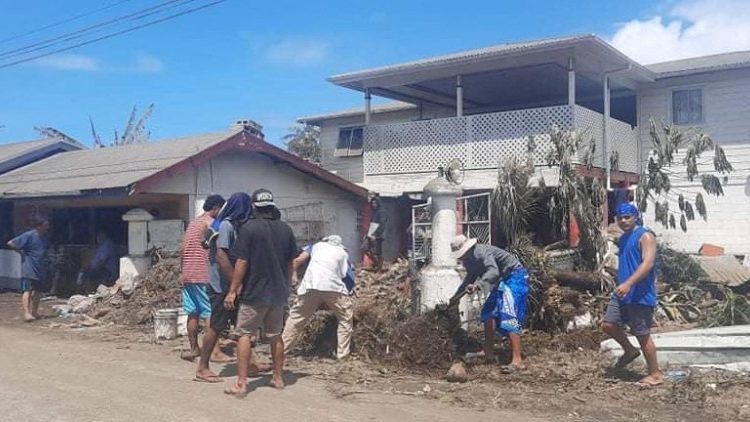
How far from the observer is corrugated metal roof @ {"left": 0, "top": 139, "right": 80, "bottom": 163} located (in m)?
18.5

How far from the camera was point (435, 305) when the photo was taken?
8.76 m

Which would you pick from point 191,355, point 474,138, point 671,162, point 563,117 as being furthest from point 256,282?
point 474,138

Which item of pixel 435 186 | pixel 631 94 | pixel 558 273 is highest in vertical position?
pixel 631 94

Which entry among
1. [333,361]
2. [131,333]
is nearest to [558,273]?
[333,361]

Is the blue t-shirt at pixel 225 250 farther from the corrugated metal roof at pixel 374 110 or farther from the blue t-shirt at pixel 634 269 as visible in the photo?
the corrugated metal roof at pixel 374 110

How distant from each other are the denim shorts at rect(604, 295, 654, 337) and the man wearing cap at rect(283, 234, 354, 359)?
2.72 meters

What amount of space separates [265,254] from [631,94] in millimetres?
13772

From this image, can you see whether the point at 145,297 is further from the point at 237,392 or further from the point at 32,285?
the point at 237,392

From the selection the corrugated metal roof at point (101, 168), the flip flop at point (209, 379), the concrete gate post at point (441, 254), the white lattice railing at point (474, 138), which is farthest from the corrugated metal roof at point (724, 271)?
the corrugated metal roof at point (101, 168)

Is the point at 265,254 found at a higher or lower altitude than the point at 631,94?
lower

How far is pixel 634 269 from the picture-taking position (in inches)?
262

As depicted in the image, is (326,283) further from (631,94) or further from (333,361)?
(631,94)

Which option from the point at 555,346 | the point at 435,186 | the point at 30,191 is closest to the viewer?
the point at 555,346

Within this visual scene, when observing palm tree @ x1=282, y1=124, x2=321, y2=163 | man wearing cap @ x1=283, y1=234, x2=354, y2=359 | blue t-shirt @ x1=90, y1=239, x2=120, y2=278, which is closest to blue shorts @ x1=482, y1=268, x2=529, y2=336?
man wearing cap @ x1=283, y1=234, x2=354, y2=359
